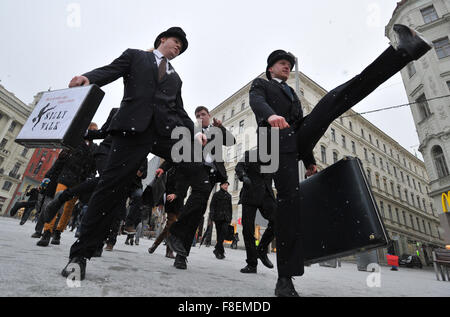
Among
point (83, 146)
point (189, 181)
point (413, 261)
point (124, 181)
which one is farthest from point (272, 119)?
point (413, 261)

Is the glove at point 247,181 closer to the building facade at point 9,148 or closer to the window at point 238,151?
the window at point 238,151

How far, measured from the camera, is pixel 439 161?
17719 millimetres

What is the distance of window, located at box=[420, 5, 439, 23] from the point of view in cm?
2003

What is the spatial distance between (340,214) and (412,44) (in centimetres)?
125

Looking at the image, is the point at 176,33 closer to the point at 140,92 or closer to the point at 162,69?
the point at 162,69

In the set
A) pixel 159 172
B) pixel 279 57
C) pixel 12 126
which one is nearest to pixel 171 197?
pixel 159 172

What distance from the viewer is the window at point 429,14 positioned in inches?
789

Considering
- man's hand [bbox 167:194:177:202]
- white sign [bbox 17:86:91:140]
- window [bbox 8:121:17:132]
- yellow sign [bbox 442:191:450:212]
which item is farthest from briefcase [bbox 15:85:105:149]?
window [bbox 8:121:17:132]

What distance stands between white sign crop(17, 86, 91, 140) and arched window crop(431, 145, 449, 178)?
74.9ft

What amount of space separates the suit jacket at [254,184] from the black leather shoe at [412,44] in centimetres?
225

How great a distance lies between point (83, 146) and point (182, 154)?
2431 mm

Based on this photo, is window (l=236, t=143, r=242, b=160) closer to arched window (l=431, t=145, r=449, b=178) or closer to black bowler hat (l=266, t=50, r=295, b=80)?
arched window (l=431, t=145, r=449, b=178)

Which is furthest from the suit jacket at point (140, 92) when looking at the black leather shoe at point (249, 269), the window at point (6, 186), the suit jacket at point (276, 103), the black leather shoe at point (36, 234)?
the window at point (6, 186)
